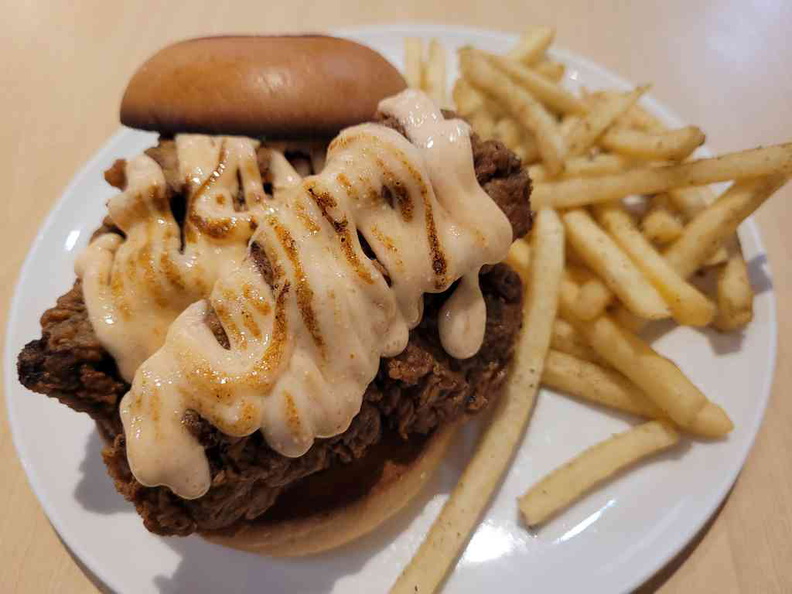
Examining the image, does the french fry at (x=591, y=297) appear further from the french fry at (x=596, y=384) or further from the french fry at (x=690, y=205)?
the french fry at (x=690, y=205)

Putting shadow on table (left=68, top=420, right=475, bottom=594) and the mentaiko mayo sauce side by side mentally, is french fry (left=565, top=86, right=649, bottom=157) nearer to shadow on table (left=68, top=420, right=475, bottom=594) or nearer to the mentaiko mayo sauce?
the mentaiko mayo sauce

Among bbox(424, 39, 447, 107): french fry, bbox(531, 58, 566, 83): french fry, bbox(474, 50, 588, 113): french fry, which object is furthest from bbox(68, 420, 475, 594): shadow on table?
bbox(531, 58, 566, 83): french fry

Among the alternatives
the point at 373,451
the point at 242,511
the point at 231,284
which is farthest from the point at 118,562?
the point at 231,284

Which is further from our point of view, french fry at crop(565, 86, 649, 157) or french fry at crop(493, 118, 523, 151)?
french fry at crop(493, 118, 523, 151)

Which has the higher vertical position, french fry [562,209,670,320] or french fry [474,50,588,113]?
french fry [474,50,588,113]

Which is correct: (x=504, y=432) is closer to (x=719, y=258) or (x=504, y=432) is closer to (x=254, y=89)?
(x=719, y=258)

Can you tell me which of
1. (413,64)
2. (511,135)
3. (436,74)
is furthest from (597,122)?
(413,64)
